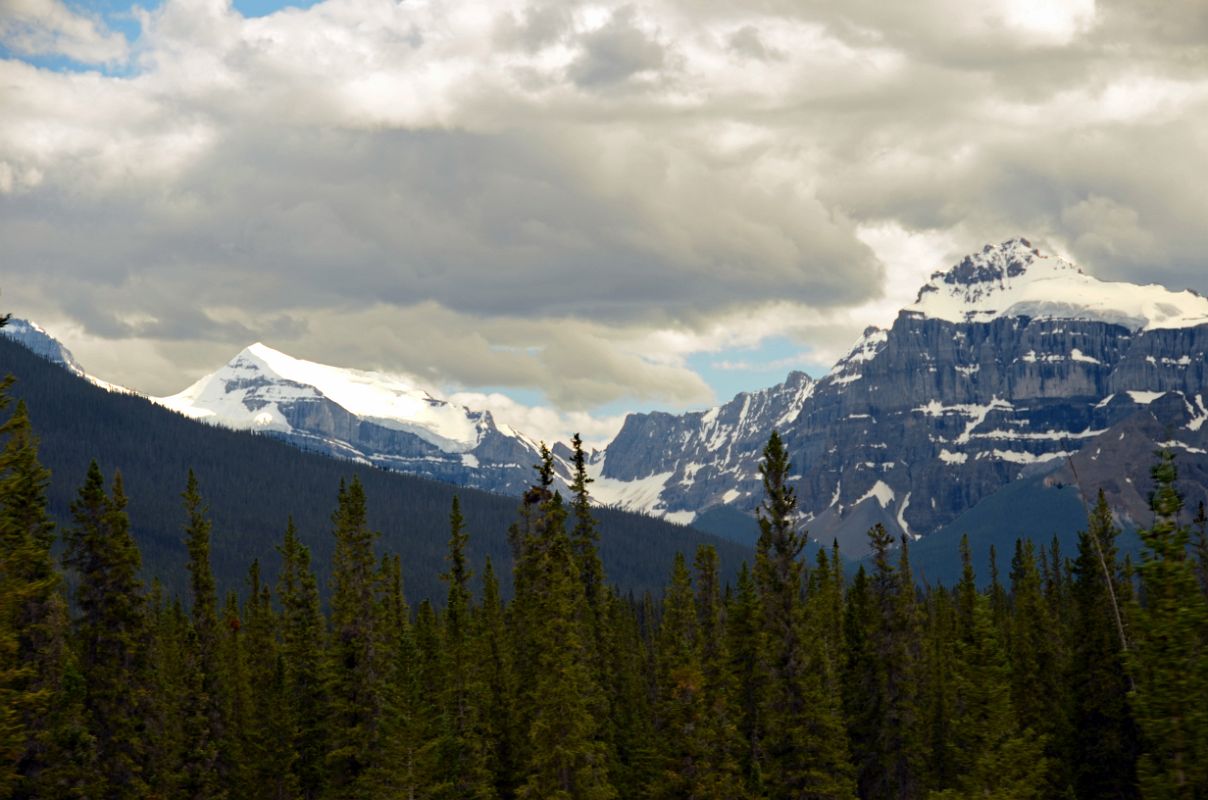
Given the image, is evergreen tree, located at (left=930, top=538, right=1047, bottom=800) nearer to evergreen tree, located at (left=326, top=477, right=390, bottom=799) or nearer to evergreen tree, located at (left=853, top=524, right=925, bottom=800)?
evergreen tree, located at (left=853, top=524, right=925, bottom=800)

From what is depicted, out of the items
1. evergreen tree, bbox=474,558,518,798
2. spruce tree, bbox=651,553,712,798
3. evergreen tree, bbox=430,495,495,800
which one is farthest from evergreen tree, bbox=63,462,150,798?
spruce tree, bbox=651,553,712,798

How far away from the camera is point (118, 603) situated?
62375mm

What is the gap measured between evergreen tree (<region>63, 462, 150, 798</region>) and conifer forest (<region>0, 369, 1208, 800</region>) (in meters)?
0.10

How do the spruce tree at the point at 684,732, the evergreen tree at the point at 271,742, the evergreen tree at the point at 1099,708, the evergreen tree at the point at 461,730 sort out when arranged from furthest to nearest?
1. the evergreen tree at the point at 271,742
2. the evergreen tree at the point at 1099,708
3. the evergreen tree at the point at 461,730
4. the spruce tree at the point at 684,732

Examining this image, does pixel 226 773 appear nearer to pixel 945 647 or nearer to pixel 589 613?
pixel 589 613

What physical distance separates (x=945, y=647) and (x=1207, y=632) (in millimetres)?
59922

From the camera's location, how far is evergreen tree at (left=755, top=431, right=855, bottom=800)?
206 ft

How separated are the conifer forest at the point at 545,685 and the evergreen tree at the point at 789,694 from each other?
110 mm

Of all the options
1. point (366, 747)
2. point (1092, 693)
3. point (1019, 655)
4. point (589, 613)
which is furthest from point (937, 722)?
point (366, 747)

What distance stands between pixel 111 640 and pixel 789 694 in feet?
95.7

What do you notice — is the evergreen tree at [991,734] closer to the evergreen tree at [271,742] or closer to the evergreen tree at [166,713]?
the evergreen tree at [166,713]

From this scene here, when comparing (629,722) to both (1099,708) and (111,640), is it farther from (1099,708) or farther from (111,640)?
(111,640)

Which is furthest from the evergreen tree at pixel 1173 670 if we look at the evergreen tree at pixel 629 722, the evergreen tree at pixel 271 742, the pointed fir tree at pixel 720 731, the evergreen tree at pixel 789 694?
the evergreen tree at pixel 271 742

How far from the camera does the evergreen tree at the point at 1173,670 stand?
3684 centimetres
